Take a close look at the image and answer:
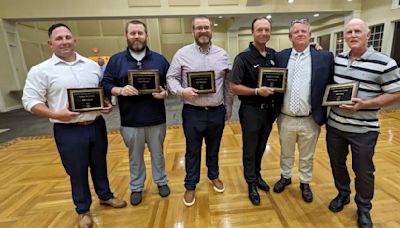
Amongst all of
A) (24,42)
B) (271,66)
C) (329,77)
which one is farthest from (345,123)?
(24,42)

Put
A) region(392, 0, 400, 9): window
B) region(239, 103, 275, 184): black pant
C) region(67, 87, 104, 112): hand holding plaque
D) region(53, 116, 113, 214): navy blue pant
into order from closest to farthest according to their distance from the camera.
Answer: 1. region(67, 87, 104, 112): hand holding plaque
2. region(53, 116, 113, 214): navy blue pant
3. region(239, 103, 275, 184): black pant
4. region(392, 0, 400, 9): window

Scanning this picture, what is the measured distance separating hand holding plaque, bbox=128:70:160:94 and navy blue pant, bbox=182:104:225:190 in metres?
0.31

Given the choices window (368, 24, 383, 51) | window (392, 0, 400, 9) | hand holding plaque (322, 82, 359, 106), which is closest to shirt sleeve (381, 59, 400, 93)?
hand holding plaque (322, 82, 359, 106)

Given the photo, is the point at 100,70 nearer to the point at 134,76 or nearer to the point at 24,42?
the point at 134,76

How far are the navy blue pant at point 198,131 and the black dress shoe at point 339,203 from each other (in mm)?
1041

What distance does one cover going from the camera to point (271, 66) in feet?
Answer: 5.98

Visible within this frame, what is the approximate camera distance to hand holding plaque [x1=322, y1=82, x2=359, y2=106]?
4.79ft

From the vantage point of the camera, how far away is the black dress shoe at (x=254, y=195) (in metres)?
1.95

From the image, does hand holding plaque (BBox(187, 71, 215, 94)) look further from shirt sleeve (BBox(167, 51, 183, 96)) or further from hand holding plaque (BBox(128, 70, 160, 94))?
hand holding plaque (BBox(128, 70, 160, 94))

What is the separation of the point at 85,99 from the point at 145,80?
0.45 m

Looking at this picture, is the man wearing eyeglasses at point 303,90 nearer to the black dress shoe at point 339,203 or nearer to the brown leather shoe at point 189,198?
the black dress shoe at point 339,203

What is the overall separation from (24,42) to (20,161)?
22.5 ft

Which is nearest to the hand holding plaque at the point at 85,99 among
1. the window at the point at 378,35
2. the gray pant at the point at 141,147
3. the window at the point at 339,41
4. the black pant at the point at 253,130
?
the gray pant at the point at 141,147

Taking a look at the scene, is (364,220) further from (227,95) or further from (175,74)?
(175,74)
